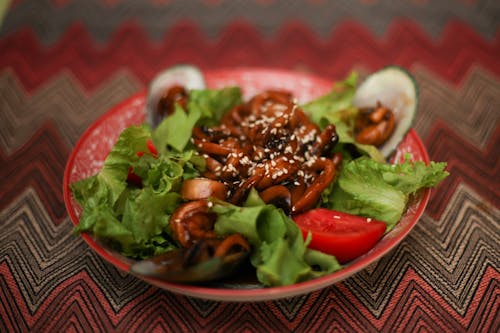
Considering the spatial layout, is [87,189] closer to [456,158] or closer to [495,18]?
[456,158]

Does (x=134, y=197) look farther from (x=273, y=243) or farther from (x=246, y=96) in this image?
(x=246, y=96)

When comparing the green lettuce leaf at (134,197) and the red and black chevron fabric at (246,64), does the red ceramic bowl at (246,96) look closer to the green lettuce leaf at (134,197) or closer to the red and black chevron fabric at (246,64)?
the green lettuce leaf at (134,197)

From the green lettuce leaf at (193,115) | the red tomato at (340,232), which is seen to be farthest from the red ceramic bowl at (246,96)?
the green lettuce leaf at (193,115)

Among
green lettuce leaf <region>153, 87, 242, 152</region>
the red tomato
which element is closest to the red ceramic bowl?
the red tomato

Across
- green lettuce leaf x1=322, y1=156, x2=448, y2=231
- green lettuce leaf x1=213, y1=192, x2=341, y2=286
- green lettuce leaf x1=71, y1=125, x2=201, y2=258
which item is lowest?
green lettuce leaf x1=71, y1=125, x2=201, y2=258

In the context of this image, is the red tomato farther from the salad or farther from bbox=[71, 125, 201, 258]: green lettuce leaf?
bbox=[71, 125, 201, 258]: green lettuce leaf

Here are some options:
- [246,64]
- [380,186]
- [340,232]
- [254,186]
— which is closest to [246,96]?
[246,64]

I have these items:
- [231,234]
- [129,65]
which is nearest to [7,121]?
[129,65]
